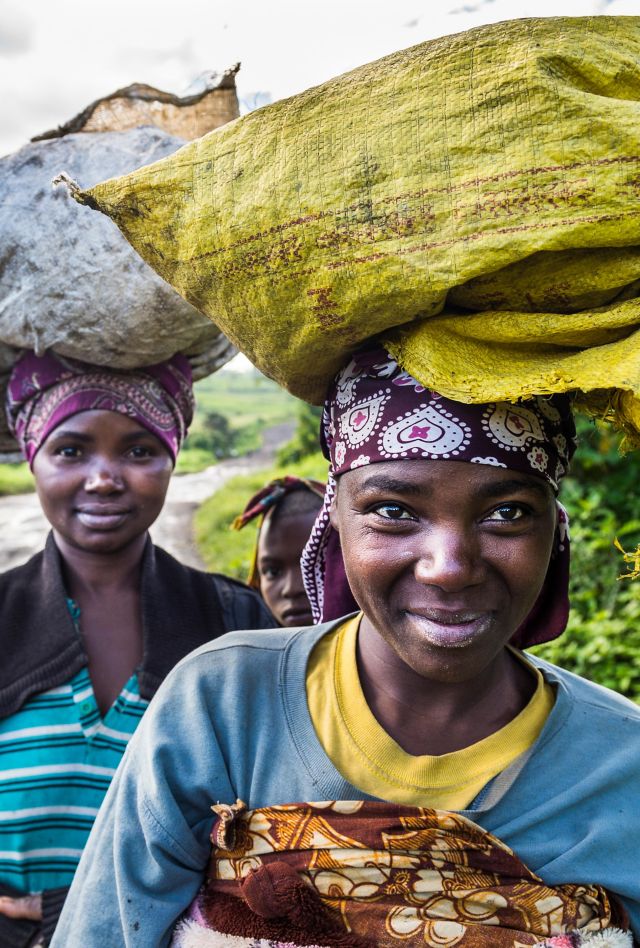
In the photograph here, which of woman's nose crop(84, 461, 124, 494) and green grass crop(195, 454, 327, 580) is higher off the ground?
woman's nose crop(84, 461, 124, 494)

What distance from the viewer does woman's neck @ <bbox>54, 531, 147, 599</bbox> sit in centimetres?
238

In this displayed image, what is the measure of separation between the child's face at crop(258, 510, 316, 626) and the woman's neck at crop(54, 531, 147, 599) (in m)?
0.78

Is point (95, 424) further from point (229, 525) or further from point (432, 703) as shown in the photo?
point (229, 525)

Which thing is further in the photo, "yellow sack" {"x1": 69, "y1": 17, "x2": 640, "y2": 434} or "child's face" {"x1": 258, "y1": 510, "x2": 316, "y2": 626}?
"child's face" {"x1": 258, "y1": 510, "x2": 316, "y2": 626}

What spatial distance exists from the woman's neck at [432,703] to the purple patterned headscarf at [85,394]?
1.04 m

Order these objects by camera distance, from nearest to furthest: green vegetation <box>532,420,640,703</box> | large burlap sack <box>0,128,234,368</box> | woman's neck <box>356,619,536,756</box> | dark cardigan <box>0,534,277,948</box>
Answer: woman's neck <box>356,619,536,756</box>, large burlap sack <box>0,128,234,368</box>, dark cardigan <box>0,534,277,948</box>, green vegetation <box>532,420,640,703</box>

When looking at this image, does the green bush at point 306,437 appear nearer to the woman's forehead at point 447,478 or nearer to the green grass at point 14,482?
the green grass at point 14,482

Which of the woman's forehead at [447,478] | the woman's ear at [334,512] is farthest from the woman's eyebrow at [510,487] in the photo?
the woman's ear at [334,512]

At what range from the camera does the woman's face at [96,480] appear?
223 centimetres

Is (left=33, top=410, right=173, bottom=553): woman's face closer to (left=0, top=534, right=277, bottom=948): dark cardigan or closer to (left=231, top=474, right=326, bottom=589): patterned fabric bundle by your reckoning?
(left=0, top=534, right=277, bottom=948): dark cardigan

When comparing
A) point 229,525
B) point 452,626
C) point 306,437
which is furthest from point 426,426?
point 306,437

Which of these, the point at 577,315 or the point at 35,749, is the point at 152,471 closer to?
the point at 35,749

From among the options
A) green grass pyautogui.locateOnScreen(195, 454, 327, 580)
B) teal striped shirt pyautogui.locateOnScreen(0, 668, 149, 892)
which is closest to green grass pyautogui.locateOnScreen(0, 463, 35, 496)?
green grass pyautogui.locateOnScreen(195, 454, 327, 580)

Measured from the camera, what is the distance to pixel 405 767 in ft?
4.88
